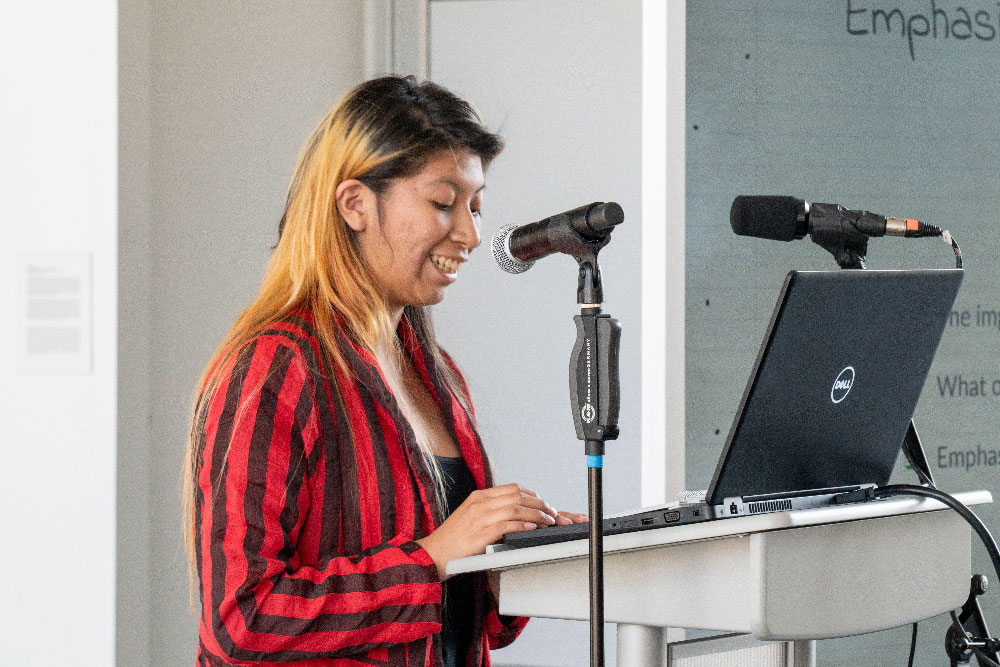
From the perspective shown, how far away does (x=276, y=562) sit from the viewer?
1.23 metres

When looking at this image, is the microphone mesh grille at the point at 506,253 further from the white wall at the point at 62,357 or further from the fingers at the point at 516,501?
the white wall at the point at 62,357

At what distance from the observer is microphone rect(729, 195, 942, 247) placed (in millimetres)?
1101

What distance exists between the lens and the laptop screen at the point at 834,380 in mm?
958

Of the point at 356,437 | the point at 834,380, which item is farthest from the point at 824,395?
the point at 356,437

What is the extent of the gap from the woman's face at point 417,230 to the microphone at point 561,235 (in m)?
0.30

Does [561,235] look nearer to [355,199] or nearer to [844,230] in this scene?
[844,230]

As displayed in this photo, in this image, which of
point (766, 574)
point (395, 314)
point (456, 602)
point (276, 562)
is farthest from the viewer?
point (395, 314)

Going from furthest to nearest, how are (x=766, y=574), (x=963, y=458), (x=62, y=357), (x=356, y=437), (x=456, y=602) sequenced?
(x=62, y=357), (x=963, y=458), (x=456, y=602), (x=356, y=437), (x=766, y=574)

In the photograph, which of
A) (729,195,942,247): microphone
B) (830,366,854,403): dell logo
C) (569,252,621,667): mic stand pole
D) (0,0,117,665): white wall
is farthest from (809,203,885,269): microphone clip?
(0,0,117,665): white wall

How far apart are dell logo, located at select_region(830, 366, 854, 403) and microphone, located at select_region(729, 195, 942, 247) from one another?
168mm

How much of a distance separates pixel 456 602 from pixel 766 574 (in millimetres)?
669

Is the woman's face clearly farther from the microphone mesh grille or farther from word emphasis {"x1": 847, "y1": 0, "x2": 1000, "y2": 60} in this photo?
word emphasis {"x1": 847, "y1": 0, "x2": 1000, "y2": 60}

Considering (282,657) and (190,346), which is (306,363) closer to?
(282,657)

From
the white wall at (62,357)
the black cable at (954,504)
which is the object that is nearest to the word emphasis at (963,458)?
the black cable at (954,504)
